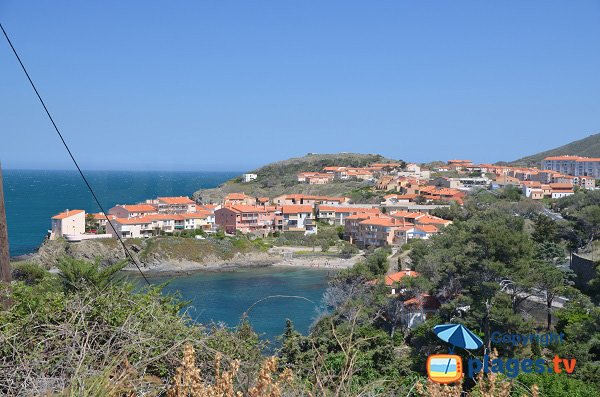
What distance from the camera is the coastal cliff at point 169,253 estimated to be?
79.4 feet

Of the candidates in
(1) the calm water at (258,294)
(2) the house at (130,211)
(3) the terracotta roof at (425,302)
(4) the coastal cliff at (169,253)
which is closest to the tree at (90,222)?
(2) the house at (130,211)

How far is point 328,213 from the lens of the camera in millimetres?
33656

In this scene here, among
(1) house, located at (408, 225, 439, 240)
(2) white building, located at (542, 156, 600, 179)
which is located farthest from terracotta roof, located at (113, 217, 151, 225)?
(2) white building, located at (542, 156, 600, 179)

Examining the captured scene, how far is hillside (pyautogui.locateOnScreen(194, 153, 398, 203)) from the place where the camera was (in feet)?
145

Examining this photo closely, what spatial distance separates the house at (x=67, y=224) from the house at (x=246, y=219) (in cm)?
736

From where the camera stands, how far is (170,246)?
2581 cm

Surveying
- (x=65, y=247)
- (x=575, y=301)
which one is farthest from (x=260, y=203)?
(x=575, y=301)

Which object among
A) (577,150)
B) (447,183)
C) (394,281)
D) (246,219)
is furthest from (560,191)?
(577,150)

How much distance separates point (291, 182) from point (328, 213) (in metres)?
15.2

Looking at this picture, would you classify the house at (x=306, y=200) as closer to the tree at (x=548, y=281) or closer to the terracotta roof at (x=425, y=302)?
the terracotta roof at (x=425, y=302)

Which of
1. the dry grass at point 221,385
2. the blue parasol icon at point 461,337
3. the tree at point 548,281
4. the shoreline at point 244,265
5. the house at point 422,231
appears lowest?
the shoreline at point 244,265

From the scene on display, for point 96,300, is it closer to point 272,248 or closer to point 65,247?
point 65,247

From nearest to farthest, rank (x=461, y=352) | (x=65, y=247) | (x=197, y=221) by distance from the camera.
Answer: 1. (x=461, y=352)
2. (x=65, y=247)
3. (x=197, y=221)

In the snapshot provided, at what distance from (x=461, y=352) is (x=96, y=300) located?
6.04 m
